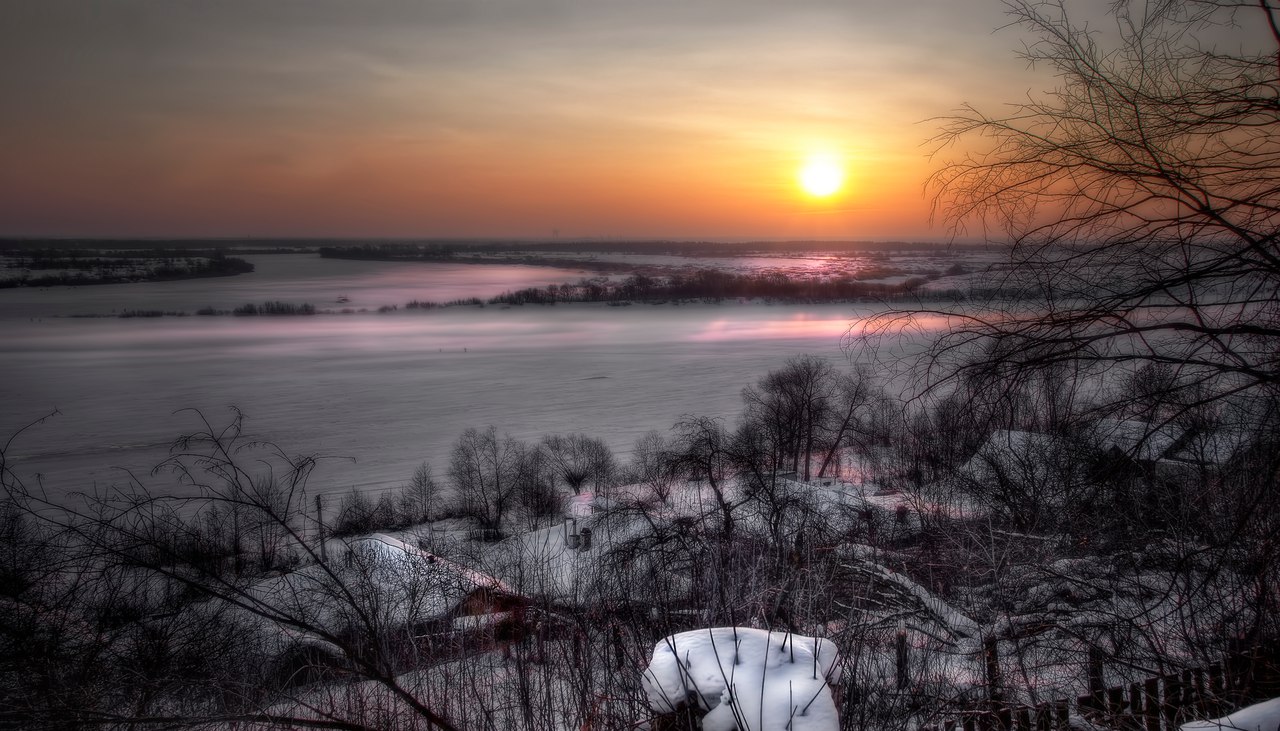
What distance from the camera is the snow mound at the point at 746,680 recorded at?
213 cm

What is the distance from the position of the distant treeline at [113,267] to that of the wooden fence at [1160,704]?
9711 centimetres

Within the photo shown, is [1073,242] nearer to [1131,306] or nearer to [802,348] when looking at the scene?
[1131,306]

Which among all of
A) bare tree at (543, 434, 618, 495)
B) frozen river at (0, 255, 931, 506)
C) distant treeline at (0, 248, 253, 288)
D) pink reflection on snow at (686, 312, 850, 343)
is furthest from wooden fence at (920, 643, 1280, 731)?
distant treeline at (0, 248, 253, 288)

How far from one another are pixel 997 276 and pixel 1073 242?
405 millimetres

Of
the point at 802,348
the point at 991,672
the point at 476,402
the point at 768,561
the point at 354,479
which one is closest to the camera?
the point at 991,672

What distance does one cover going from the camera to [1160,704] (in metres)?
3.55

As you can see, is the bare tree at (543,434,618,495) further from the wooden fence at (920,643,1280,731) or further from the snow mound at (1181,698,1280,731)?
the snow mound at (1181,698,1280,731)

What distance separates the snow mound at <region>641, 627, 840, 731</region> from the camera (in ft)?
6.98

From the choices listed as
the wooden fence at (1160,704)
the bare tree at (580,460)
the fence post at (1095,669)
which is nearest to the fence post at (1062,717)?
the wooden fence at (1160,704)

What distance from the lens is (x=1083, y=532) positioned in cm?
905

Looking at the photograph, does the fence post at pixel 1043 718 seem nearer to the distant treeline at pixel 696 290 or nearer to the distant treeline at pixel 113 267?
the distant treeline at pixel 696 290

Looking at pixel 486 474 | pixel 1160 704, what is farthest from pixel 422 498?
pixel 1160 704

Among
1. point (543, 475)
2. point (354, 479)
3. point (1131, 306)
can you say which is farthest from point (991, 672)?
point (354, 479)

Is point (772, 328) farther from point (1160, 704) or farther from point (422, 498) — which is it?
point (1160, 704)
